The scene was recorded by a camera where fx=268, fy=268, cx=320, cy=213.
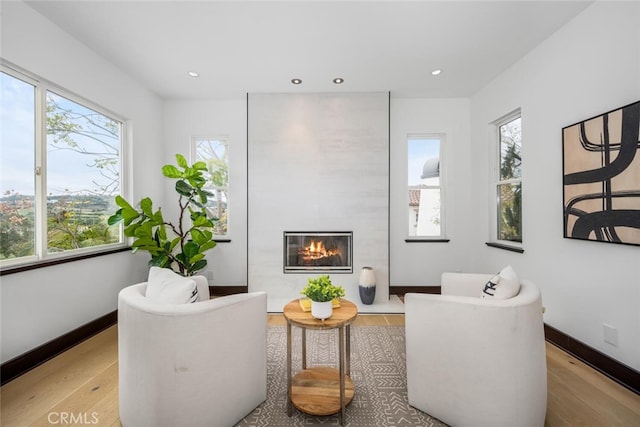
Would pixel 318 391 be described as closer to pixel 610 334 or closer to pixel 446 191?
pixel 610 334

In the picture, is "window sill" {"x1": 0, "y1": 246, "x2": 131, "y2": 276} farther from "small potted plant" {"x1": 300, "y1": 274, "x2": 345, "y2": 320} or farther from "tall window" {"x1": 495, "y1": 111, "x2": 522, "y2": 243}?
"tall window" {"x1": 495, "y1": 111, "x2": 522, "y2": 243}

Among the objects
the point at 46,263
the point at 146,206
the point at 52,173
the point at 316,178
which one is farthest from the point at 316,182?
the point at 46,263

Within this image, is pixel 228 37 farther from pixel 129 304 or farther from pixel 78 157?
pixel 129 304

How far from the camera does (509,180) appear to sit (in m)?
3.11

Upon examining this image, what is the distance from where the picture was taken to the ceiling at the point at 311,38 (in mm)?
2045

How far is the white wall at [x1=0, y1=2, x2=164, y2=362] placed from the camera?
1.94 m

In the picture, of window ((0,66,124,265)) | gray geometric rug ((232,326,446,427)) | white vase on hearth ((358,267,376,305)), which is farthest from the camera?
white vase on hearth ((358,267,376,305))

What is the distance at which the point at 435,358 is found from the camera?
1.48 meters

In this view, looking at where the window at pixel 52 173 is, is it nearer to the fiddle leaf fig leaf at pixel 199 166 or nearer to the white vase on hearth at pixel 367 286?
the fiddle leaf fig leaf at pixel 199 166

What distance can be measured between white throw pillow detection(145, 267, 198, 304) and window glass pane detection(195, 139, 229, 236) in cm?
241

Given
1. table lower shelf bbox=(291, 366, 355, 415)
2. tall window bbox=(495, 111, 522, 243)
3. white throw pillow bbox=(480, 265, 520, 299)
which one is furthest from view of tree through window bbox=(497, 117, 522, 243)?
table lower shelf bbox=(291, 366, 355, 415)

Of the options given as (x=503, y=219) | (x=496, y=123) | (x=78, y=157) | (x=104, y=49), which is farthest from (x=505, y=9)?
Answer: (x=78, y=157)

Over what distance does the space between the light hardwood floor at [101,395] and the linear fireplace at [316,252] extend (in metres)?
2.07

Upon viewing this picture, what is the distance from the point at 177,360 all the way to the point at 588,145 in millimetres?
3066
